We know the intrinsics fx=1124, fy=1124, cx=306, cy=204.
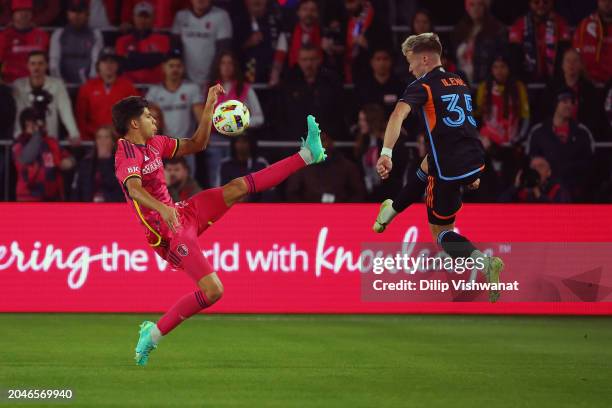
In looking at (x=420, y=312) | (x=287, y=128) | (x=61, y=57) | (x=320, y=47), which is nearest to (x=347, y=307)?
(x=420, y=312)

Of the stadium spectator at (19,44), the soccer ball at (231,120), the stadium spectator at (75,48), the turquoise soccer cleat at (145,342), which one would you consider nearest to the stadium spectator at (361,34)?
the stadium spectator at (75,48)

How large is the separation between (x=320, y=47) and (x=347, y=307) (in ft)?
13.8

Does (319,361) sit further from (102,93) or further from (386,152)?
(102,93)

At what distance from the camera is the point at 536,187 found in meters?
14.4

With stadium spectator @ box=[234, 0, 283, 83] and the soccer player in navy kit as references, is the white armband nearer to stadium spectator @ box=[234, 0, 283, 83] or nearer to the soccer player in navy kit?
the soccer player in navy kit

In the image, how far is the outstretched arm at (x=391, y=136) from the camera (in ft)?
29.0

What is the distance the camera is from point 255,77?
1602 cm

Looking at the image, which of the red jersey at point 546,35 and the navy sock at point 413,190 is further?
the red jersey at point 546,35

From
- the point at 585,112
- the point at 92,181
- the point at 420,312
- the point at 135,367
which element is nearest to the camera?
the point at 135,367

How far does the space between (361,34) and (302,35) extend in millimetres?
830

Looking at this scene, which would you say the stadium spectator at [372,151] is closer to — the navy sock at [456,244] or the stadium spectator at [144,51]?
the stadium spectator at [144,51]

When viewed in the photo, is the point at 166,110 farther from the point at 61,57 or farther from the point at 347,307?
the point at 347,307

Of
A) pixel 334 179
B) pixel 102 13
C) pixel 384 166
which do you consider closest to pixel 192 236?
pixel 384 166

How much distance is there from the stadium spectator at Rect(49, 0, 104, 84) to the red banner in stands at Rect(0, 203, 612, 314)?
339cm
